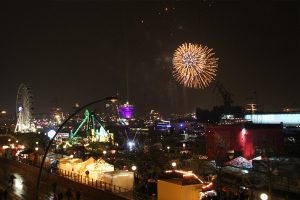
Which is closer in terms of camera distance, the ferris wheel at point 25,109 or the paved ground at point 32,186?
the paved ground at point 32,186

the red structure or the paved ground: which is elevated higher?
the red structure

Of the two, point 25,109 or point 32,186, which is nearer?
point 32,186

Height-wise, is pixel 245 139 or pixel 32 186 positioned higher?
pixel 245 139

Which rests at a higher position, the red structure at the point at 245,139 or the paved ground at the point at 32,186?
the red structure at the point at 245,139

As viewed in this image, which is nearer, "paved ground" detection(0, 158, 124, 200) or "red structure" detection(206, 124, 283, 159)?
"paved ground" detection(0, 158, 124, 200)

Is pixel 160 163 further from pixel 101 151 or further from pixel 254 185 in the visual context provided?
pixel 101 151

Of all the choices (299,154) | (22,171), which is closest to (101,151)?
(22,171)
